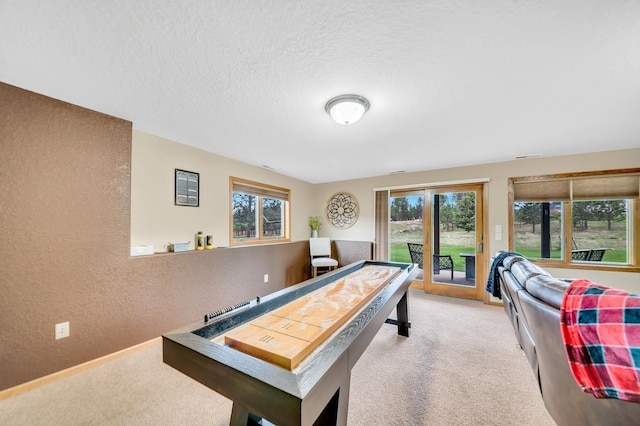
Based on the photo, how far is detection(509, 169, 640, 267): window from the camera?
123 inches

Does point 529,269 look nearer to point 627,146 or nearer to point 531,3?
point 531,3

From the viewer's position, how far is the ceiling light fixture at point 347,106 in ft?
6.05

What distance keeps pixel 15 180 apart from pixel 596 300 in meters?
3.52

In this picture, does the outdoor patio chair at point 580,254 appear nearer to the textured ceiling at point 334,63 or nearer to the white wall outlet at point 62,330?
the textured ceiling at point 334,63

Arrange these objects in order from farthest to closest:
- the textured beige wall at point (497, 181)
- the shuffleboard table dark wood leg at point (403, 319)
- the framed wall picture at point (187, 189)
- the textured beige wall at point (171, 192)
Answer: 1. the textured beige wall at point (497, 181)
2. the framed wall picture at point (187, 189)
3. the shuffleboard table dark wood leg at point (403, 319)
4. the textured beige wall at point (171, 192)

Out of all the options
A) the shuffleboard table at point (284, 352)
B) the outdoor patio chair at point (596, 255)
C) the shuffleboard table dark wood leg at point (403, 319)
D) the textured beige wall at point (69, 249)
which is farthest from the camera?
the outdoor patio chair at point (596, 255)

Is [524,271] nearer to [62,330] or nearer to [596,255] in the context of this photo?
[596,255]

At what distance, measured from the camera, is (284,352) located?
2.97ft

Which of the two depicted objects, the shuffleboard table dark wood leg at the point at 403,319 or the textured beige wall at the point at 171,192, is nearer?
the textured beige wall at the point at 171,192

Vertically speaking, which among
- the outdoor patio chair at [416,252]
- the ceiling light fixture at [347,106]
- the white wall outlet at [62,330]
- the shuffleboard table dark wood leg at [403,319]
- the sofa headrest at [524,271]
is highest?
the ceiling light fixture at [347,106]

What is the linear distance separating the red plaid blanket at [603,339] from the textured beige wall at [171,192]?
3.34m

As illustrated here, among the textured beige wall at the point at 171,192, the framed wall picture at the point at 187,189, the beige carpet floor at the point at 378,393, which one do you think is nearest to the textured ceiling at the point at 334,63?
the textured beige wall at the point at 171,192

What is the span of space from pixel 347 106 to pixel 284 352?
175cm

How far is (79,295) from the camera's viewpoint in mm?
1988
